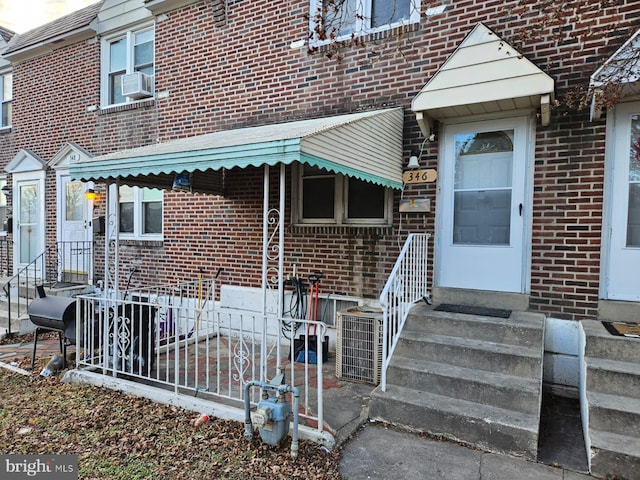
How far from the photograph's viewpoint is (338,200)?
576 centimetres

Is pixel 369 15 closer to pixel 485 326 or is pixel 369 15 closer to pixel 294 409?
pixel 485 326

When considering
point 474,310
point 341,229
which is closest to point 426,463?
point 474,310

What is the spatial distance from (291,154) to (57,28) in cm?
899

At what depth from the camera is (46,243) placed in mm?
9188

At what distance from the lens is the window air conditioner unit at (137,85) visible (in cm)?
759

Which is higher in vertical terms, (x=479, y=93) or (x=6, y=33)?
(x=6, y=33)

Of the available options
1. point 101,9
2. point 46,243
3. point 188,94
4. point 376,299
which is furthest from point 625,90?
point 46,243

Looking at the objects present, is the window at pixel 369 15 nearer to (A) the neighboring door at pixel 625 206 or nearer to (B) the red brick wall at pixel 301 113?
(B) the red brick wall at pixel 301 113

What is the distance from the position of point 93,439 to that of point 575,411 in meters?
4.35

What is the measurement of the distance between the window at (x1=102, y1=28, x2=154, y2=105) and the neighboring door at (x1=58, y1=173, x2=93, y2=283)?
6.48ft

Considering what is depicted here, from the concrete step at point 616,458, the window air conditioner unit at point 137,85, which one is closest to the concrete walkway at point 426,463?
the concrete step at point 616,458

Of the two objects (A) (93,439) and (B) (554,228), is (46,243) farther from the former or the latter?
(B) (554,228)

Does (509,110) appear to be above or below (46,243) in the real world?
above

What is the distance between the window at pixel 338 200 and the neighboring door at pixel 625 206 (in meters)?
2.39
